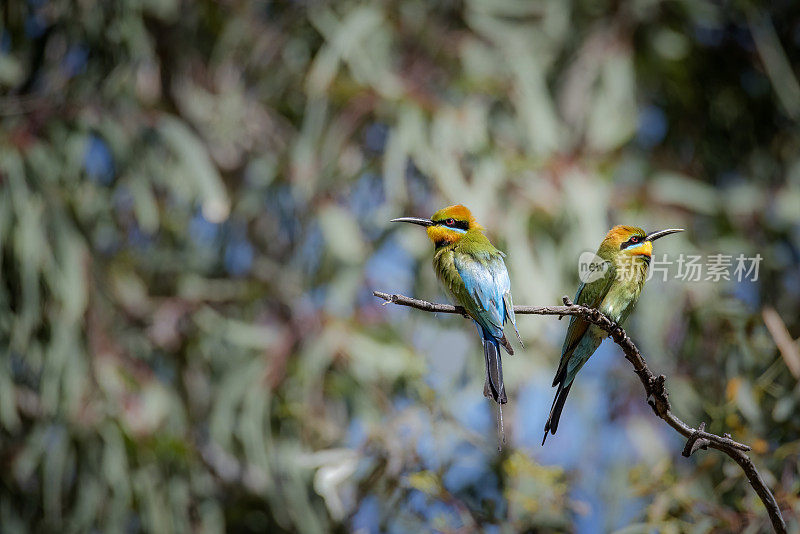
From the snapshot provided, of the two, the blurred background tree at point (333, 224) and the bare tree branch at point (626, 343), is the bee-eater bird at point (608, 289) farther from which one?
the blurred background tree at point (333, 224)

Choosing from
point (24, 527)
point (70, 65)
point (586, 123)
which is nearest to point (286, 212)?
point (70, 65)

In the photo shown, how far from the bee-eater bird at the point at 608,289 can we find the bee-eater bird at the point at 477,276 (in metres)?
0.03

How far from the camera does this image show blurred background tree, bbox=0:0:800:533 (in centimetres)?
202

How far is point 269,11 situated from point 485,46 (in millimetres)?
799

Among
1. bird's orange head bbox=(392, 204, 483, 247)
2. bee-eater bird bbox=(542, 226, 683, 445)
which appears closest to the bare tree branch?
bee-eater bird bbox=(542, 226, 683, 445)

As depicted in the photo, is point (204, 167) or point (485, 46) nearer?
point (204, 167)

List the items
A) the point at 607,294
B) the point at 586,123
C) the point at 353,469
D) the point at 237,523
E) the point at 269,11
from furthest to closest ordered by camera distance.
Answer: the point at 269,11, the point at 586,123, the point at 237,523, the point at 353,469, the point at 607,294

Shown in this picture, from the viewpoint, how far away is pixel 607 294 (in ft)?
1.43

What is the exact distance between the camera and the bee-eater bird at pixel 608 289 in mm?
385

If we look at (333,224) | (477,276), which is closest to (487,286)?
(477,276)

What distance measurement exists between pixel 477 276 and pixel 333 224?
1.88 metres

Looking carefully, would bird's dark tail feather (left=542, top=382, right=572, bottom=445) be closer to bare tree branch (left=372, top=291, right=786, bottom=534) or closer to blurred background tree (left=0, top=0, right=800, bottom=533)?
bare tree branch (left=372, top=291, right=786, bottom=534)

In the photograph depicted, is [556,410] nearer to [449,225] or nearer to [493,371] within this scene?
[493,371]

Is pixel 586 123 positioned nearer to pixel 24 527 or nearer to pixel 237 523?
pixel 237 523
